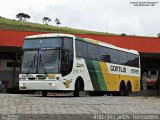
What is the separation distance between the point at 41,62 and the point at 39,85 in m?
1.15

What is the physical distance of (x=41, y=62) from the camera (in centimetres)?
2266

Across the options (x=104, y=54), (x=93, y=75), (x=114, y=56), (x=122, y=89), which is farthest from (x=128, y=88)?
(x=93, y=75)

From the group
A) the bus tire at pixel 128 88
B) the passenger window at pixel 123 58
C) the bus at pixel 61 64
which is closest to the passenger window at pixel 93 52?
the bus at pixel 61 64

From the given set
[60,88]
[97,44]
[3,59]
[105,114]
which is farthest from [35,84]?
[3,59]

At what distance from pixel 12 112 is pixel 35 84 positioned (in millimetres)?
11059

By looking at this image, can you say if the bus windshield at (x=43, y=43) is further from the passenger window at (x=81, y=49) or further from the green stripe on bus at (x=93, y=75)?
the green stripe on bus at (x=93, y=75)

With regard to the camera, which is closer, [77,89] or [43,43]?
[43,43]

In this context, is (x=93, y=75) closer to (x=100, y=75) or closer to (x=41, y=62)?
(x=100, y=75)

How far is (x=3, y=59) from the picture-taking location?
44.6 meters

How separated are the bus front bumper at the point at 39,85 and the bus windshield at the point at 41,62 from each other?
52 cm

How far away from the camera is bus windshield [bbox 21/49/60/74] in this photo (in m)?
22.5

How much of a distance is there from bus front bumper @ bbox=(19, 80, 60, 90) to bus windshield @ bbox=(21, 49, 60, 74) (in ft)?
1.69

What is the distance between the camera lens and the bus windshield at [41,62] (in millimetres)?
22453

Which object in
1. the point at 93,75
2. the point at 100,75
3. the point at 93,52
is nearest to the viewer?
the point at 93,75
